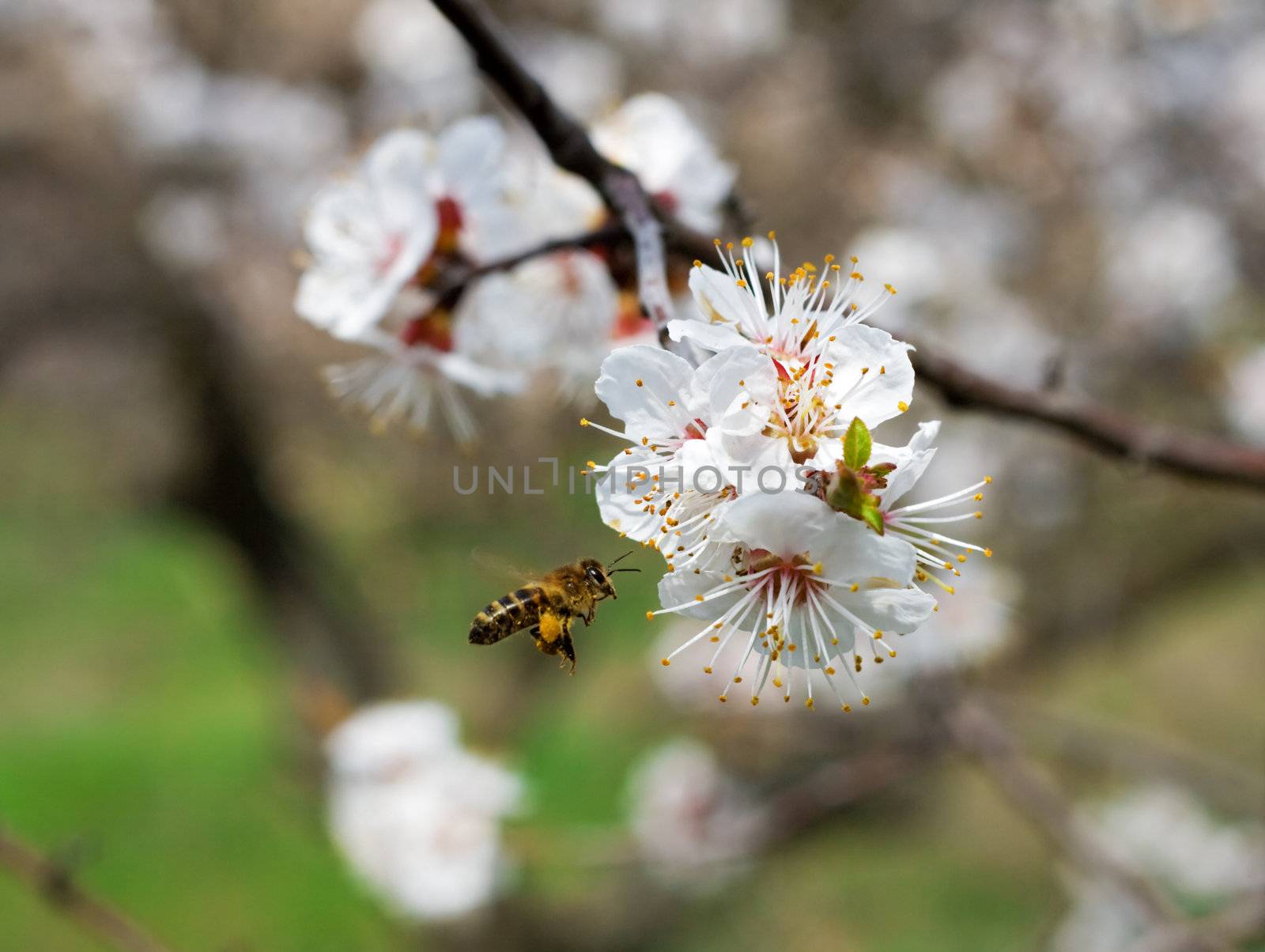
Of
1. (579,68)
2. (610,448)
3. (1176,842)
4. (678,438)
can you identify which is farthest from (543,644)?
(579,68)

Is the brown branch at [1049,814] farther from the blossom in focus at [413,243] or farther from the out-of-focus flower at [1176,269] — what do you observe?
the out-of-focus flower at [1176,269]

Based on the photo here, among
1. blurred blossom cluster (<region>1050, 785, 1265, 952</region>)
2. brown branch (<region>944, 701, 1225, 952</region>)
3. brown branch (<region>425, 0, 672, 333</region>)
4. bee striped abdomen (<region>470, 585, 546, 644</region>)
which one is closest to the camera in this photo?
brown branch (<region>425, 0, 672, 333</region>)

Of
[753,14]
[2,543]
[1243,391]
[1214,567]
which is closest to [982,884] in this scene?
[1214,567]

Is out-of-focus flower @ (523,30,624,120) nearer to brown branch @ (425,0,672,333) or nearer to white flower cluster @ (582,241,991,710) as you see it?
brown branch @ (425,0,672,333)

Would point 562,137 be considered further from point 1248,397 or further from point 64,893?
point 1248,397

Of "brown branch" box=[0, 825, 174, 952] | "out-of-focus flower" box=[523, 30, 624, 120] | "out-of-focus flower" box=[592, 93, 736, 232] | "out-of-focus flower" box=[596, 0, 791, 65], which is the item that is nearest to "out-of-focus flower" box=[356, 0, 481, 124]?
"out-of-focus flower" box=[523, 30, 624, 120]
